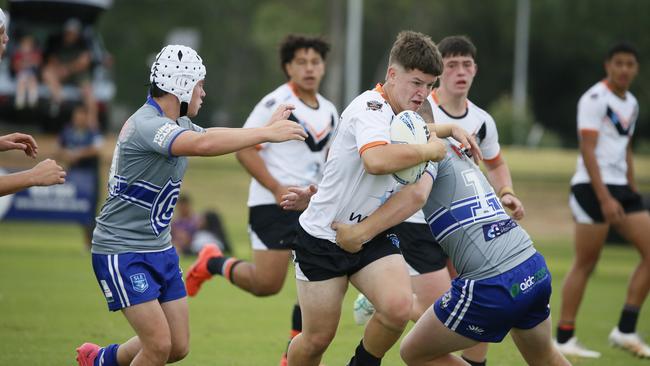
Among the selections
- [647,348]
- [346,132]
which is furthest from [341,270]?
[647,348]

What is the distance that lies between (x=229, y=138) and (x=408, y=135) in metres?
1.04

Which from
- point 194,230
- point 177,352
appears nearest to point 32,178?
point 177,352

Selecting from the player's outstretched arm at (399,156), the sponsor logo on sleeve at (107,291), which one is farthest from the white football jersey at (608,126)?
the sponsor logo on sleeve at (107,291)

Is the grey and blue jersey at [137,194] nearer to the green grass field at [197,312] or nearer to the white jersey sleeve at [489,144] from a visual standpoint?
the green grass field at [197,312]

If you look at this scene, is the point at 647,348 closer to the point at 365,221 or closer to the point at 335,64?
the point at 365,221

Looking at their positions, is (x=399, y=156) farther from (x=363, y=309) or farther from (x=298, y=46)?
(x=298, y=46)

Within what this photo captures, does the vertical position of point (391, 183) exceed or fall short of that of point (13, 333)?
it exceeds it

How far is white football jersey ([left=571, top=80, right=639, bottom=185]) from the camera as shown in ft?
32.7

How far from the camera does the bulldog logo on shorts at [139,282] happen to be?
631 cm

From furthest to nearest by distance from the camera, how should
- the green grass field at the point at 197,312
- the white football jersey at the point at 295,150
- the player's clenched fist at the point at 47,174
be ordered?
the white football jersey at the point at 295,150, the green grass field at the point at 197,312, the player's clenched fist at the point at 47,174

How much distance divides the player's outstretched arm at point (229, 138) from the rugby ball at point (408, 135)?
54 cm

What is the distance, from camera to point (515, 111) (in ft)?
133

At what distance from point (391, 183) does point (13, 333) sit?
4644 millimetres

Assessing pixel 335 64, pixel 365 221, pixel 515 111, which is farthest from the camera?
pixel 335 64
